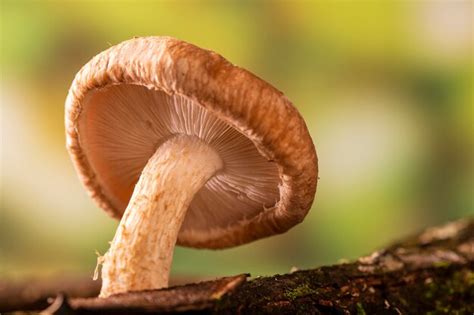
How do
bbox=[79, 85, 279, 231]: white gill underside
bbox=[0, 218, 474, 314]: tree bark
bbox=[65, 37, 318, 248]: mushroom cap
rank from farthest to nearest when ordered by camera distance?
bbox=[79, 85, 279, 231]: white gill underside < bbox=[65, 37, 318, 248]: mushroom cap < bbox=[0, 218, 474, 314]: tree bark

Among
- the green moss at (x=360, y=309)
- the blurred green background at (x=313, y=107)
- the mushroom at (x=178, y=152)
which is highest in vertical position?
the blurred green background at (x=313, y=107)

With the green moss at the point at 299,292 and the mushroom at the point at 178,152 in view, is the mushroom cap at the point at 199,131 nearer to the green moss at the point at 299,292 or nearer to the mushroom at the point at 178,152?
the mushroom at the point at 178,152

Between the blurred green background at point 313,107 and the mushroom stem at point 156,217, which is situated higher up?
the blurred green background at point 313,107

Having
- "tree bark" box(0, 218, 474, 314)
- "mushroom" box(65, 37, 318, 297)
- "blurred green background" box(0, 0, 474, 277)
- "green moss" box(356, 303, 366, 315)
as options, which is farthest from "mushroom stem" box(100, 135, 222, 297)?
"blurred green background" box(0, 0, 474, 277)

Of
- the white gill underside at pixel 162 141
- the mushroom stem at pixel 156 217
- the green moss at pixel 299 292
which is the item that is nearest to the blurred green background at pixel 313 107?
the white gill underside at pixel 162 141

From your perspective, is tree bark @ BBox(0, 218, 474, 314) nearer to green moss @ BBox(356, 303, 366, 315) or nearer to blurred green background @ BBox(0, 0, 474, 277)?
green moss @ BBox(356, 303, 366, 315)

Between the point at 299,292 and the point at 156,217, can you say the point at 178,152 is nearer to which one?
the point at 156,217

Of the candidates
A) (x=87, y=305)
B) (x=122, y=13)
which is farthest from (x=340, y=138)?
(x=87, y=305)
